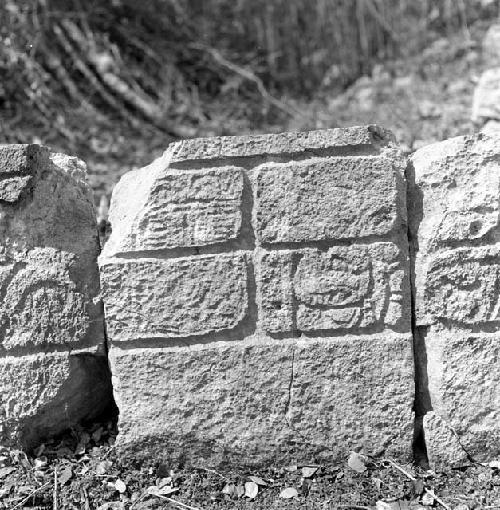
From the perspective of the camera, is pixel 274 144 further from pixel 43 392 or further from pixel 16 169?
pixel 43 392

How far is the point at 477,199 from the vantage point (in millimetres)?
2016

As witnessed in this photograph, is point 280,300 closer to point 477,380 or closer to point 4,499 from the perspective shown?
point 477,380

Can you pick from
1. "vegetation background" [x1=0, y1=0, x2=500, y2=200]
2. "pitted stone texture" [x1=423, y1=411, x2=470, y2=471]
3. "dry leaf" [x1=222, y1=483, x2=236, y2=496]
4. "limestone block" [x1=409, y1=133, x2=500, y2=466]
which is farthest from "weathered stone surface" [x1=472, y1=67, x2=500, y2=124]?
"dry leaf" [x1=222, y1=483, x2=236, y2=496]

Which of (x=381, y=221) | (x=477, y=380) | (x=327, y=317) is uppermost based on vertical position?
(x=381, y=221)

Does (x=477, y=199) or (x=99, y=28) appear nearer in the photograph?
(x=477, y=199)

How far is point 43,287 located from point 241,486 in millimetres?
834

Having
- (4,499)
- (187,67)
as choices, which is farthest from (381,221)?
(187,67)

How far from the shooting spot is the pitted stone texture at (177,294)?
2.05m

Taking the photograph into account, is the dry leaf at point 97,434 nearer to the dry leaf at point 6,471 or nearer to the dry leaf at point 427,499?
the dry leaf at point 6,471

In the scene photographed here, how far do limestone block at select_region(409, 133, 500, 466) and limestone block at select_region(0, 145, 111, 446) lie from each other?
993 millimetres

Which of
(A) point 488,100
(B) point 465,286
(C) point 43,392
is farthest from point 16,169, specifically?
(A) point 488,100

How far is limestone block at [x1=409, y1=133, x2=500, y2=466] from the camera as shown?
6.63ft

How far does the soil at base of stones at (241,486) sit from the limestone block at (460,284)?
0.36 ft

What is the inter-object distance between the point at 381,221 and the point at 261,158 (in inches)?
15.3
